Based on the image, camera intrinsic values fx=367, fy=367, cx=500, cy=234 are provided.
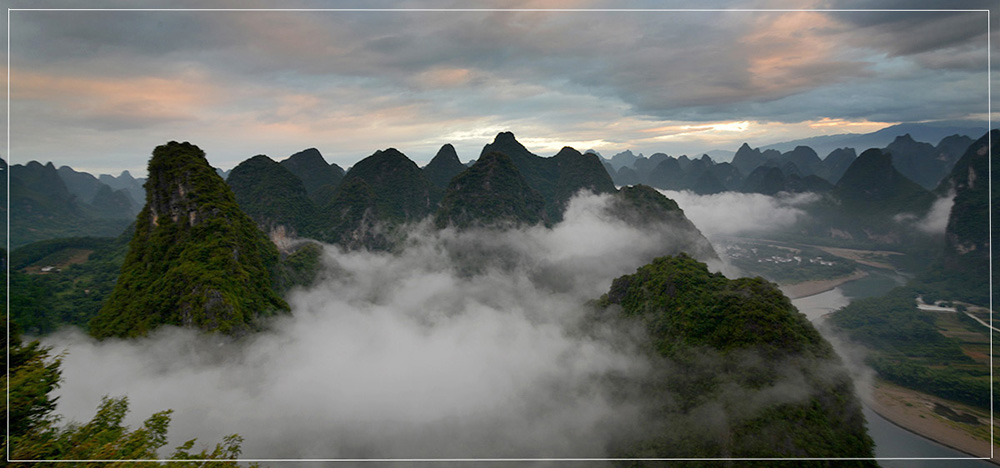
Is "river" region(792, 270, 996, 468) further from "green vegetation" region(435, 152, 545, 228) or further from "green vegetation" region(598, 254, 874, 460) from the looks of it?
"green vegetation" region(435, 152, 545, 228)

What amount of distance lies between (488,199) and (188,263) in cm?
4229

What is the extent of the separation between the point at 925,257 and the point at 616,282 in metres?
99.2

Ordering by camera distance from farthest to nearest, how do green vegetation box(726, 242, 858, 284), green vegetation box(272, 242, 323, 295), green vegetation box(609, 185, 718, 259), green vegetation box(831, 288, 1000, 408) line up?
green vegetation box(726, 242, 858, 284), green vegetation box(609, 185, 718, 259), green vegetation box(831, 288, 1000, 408), green vegetation box(272, 242, 323, 295)

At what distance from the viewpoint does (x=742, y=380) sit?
69.6 feet

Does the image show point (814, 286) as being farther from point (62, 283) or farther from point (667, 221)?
point (62, 283)

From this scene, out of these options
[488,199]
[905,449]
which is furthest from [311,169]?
[905,449]

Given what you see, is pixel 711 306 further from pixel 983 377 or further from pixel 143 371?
pixel 983 377

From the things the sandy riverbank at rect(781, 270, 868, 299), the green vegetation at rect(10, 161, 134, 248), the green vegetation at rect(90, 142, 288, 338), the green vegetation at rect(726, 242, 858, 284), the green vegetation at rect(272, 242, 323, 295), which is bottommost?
the sandy riverbank at rect(781, 270, 868, 299)

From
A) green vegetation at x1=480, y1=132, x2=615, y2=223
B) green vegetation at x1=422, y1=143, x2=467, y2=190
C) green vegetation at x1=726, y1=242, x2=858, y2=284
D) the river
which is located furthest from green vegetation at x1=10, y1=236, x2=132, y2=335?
green vegetation at x1=726, y1=242, x2=858, y2=284

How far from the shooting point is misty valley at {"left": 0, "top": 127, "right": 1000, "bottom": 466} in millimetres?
20062

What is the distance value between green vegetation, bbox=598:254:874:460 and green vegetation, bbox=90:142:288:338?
28161 mm

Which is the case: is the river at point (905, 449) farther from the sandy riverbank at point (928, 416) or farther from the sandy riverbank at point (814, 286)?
the sandy riverbank at point (814, 286)

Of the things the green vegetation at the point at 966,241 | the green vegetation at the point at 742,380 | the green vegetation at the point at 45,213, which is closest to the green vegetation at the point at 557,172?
the green vegetation at the point at 742,380

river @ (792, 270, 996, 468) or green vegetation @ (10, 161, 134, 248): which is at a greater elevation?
green vegetation @ (10, 161, 134, 248)
